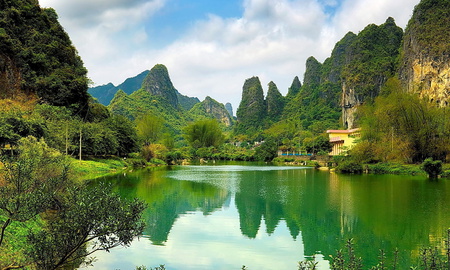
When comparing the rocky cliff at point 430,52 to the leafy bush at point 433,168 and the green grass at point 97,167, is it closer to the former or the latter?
the leafy bush at point 433,168

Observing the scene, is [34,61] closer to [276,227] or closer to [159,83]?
[276,227]

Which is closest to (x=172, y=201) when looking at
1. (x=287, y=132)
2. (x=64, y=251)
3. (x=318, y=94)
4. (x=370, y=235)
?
(x=370, y=235)

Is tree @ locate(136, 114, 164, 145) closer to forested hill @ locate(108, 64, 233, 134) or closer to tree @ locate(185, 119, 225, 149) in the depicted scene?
tree @ locate(185, 119, 225, 149)

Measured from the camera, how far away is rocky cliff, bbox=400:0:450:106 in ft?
176

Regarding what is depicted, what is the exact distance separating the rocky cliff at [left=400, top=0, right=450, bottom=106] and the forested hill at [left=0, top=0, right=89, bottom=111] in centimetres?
4630

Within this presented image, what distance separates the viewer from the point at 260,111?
126 metres

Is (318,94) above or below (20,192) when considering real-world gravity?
above

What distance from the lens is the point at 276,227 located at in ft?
40.9

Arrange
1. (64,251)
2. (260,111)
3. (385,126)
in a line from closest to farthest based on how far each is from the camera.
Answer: (64,251) < (385,126) < (260,111)

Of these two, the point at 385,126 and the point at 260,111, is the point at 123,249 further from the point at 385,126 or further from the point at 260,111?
the point at 260,111

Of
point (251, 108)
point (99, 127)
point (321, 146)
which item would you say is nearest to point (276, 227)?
point (99, 127)

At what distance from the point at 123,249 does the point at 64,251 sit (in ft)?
15.7

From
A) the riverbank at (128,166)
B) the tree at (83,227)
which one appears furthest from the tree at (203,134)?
the tree at (83,227)

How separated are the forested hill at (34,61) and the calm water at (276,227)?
19.3 m
